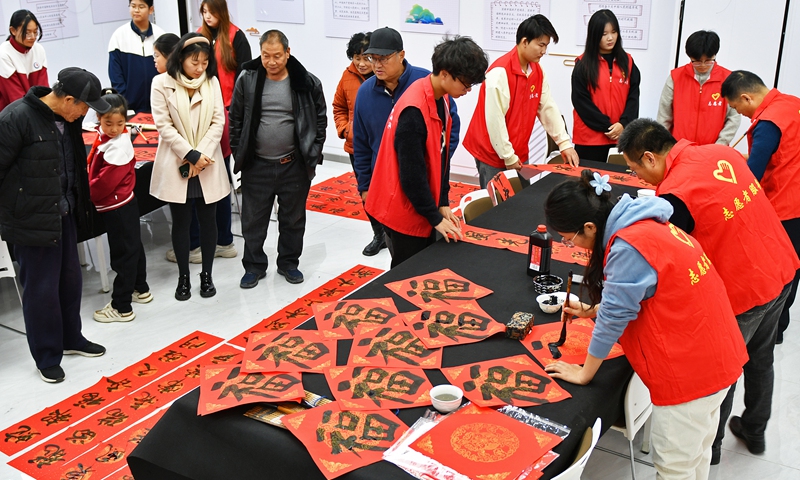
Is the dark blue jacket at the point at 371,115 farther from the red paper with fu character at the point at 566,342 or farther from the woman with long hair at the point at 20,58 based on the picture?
the woman with long hair at the point at 20,58

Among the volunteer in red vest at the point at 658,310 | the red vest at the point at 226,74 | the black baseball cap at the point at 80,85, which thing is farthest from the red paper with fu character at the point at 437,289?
Result: the red vest at the point at 226,74

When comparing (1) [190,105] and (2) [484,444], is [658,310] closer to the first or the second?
(2) [484,444]

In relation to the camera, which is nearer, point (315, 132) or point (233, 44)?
point (315, 132)

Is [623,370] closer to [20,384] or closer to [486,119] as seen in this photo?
[486,119]

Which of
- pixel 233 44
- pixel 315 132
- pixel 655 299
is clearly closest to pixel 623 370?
pixel 655 299

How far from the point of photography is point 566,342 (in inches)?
93.7

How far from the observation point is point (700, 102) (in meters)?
4.77

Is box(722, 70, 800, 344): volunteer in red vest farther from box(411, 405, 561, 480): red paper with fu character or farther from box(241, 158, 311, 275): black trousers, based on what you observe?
box(241, 158, 311, 275): black trousers

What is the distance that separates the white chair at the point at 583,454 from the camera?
1753mm

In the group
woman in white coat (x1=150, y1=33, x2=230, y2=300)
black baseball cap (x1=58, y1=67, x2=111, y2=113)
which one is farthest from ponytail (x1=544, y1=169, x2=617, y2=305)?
woman in white coat (x1=150, y1=33, x2=230, y2=300)

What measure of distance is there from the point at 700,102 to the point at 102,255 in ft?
12.6

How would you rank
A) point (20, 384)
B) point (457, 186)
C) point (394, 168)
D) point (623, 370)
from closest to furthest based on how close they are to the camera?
point (623, 370)
point (394, 168)
point (20, 384)
point (457, 186)

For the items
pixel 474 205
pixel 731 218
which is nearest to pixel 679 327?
pixel 731 218

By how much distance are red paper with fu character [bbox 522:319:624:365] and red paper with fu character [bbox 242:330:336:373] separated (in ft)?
2.09
